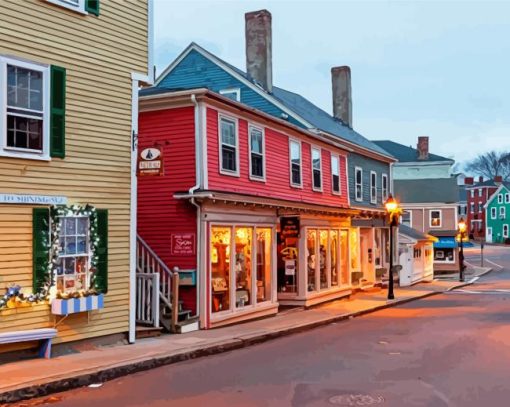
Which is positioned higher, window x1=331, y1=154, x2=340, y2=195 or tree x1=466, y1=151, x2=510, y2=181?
tree x1=466, y1=151, x2=510, y2=181

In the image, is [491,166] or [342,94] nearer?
[342,94]

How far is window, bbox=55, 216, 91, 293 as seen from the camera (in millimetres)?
11305

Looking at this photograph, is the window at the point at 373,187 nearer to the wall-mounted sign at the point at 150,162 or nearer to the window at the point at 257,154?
the window at the point at 257,154

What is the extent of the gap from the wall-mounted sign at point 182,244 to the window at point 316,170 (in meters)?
7.91

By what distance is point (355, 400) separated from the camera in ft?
28.8

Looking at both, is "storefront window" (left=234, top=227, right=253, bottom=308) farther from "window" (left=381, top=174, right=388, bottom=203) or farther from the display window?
"window" (left=381, top=174, right=388, bottom=203)

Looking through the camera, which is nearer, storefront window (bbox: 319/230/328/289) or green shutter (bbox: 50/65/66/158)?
green shutter (bbox: 50/65/66/158)

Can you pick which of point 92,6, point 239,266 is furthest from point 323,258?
point 92,6

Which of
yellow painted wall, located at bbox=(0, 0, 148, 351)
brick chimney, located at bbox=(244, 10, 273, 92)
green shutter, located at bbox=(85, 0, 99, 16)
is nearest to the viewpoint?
yellow painted wall, located at bbox=(0, 0, 148, 351)

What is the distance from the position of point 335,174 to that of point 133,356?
14.9 m

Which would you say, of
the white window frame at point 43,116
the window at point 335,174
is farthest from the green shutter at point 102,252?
the window at point 335,174

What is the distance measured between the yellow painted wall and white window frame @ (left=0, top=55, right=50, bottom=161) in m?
0.12

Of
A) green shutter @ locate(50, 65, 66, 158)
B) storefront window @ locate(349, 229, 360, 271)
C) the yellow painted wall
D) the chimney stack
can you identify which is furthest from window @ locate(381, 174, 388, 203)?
green shutter @ locate(50, 65, 66, 158)

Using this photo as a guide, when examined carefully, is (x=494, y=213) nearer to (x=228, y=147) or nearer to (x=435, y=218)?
(x=435, y=218)
